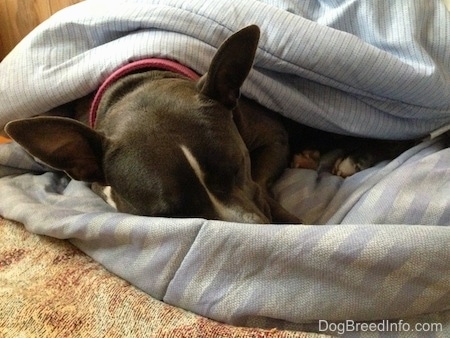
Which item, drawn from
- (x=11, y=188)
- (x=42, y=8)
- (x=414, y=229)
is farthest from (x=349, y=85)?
(x=42, y=8)

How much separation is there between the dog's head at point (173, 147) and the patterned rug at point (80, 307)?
0.68 feet

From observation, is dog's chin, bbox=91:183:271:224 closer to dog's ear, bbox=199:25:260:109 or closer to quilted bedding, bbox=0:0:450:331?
quilted bedding, bbox=0:0:450:331

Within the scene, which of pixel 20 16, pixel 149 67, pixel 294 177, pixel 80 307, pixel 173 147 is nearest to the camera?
pixel 80 307

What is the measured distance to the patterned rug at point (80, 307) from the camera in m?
1.10

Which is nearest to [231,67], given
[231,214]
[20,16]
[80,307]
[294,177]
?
[231,214]

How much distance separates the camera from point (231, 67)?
1.35 m

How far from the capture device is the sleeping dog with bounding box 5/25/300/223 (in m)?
1.30

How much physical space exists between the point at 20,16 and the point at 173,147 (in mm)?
1574

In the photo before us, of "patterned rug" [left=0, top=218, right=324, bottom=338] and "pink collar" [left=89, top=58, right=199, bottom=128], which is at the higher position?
"pink collar" [left=89, top=58, right=199, bottom=128]

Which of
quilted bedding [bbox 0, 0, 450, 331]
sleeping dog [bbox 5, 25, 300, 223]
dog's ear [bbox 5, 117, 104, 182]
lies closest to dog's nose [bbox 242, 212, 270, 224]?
sleeping dog [bbox 5, 25, 300, 223]

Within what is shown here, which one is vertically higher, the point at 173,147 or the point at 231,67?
the point at 231,67

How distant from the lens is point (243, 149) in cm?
145

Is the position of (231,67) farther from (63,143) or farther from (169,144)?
(63,143)

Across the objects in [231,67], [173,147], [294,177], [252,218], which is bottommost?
[294,177]
